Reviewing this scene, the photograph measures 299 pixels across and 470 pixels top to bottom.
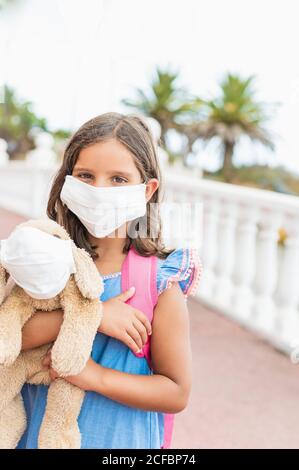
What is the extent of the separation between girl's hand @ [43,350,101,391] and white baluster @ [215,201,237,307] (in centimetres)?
300

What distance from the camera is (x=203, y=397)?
2832 mm

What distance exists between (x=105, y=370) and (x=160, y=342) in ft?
0.39

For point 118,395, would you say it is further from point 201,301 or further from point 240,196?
point 201,301

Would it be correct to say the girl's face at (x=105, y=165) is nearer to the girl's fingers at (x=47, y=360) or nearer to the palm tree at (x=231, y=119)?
the girl's fingers at (x=47, y=360)

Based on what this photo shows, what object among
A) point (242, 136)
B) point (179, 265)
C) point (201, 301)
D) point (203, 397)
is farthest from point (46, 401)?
point (242, 136)

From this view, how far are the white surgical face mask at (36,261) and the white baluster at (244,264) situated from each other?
9.69 feet

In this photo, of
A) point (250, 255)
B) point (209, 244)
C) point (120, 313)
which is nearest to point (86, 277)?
point (120, 313)

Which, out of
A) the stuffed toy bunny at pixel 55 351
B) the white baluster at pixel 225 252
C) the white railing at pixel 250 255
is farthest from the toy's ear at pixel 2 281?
the white baluster at pixel 225 252

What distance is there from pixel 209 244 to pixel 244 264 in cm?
37

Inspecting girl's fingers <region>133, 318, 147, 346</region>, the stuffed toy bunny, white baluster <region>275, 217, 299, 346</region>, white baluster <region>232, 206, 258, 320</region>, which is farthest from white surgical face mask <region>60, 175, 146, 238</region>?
white baluster <region>232, 206, 258, 320</region>

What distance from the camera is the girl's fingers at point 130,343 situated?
1.14m

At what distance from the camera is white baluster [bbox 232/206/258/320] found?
3.94m

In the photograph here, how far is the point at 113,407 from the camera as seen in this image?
3.95 ft

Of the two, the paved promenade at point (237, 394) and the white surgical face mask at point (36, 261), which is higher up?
the white surgical face mask at point (36, 261)
